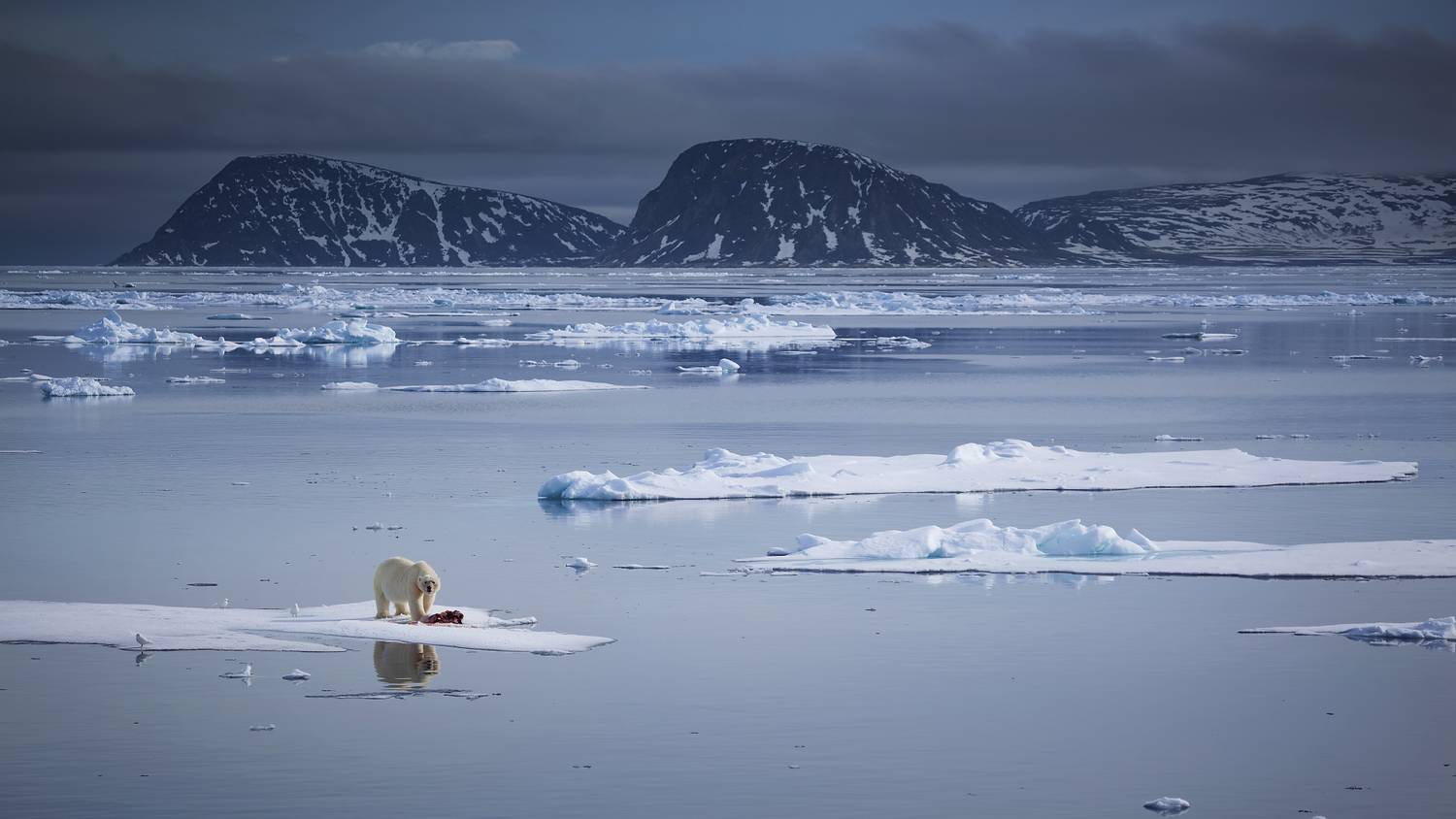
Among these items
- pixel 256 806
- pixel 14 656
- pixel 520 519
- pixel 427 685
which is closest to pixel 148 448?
pixel 520 519

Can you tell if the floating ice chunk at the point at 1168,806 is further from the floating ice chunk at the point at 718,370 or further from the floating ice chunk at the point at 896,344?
the floating ice chunk at the point at 896,344

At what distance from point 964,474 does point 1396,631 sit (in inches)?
354

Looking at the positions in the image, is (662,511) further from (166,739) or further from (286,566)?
(166,739)

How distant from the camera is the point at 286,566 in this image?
15.1m

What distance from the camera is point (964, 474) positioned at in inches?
835

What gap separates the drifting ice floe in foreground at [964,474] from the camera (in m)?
19.7

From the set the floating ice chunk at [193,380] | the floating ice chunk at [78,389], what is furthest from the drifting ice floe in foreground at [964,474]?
the floating ice chunk at [193,380]

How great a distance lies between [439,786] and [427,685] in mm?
2153

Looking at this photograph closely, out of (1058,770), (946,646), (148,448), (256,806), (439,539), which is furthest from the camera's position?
(148,448)

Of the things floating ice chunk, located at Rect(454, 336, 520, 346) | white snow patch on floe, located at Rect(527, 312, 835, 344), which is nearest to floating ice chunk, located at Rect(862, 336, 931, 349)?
white snow patch on floe, located at Rect(527, 312, 835, 344)

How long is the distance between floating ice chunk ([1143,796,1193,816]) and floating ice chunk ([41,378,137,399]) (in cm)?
2899

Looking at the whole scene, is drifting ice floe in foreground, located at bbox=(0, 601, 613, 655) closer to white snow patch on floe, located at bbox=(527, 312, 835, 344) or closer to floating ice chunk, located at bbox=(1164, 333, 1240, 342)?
white snow patch on floe, located at bbox=(527, 312, 835, 344)

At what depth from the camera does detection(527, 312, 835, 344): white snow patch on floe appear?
59500 mm

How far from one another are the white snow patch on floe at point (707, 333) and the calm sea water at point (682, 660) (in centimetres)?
3185
